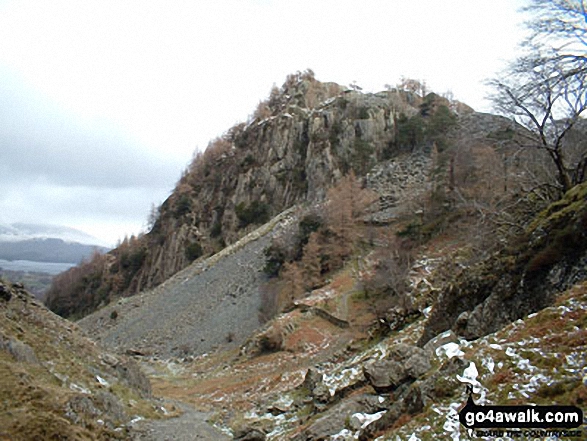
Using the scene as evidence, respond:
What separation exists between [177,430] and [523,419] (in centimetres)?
922

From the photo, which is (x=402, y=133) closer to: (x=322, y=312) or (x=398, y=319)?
(x=322, y=312)

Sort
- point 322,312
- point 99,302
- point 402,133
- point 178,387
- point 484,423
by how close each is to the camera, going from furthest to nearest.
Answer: point 99,302 < point 402,133 < point 322,312 < point 178,387 < point 484,423

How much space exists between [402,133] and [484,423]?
52.2m

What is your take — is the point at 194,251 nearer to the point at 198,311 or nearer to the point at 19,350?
the point at 198,311

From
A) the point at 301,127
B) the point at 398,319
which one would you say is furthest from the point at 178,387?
the point at 301,127

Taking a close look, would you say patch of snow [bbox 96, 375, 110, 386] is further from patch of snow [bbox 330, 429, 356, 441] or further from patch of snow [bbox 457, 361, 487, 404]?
patch of snow [bbox 457, 361, 487, 404]

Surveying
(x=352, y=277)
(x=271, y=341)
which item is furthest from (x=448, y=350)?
(x=352, y=277)

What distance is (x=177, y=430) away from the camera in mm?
11727

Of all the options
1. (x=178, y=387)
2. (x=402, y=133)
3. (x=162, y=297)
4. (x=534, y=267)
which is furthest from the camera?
(x=402, y=133)

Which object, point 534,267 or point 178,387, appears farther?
point 178,387

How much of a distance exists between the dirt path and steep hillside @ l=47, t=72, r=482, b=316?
38.2 meters

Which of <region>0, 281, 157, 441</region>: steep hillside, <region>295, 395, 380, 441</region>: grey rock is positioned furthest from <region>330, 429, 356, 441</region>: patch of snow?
<region>0, 281, 157, 441</region>: steep hillside

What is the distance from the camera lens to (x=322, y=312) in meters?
26.7

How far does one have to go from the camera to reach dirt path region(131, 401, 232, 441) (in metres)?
10.5
